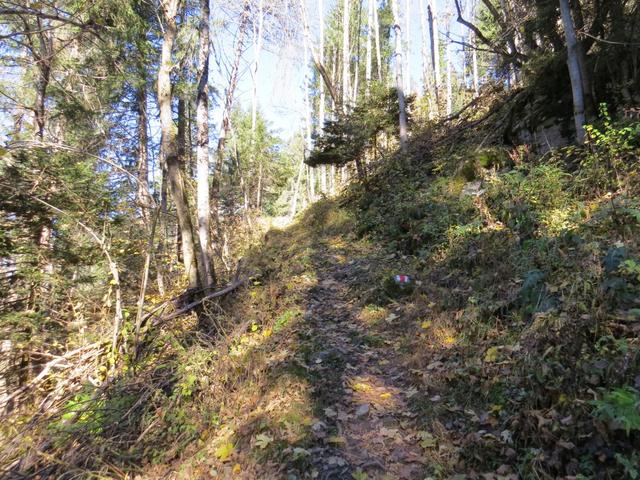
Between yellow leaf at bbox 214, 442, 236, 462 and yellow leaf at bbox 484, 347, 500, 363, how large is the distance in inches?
98.4

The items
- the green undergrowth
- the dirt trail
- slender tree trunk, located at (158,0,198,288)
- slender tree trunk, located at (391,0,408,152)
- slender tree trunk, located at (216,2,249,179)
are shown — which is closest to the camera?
the green undergrowth

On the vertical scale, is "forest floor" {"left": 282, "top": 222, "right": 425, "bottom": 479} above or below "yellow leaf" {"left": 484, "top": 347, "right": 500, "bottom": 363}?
below

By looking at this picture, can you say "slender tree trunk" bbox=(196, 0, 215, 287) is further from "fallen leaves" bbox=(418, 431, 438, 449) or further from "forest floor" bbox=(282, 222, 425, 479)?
"fallen leaves" bbox=(418, 431, 438, 449)

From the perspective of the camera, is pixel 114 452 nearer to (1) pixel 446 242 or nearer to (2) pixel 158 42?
(1) pixel 446 242

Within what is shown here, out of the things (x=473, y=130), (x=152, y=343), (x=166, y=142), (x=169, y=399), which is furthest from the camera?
(x=473, y=130)

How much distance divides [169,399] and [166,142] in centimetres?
409

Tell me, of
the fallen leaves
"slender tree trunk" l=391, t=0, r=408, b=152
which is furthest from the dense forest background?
"slender tree trunk" l=391, t=0, r=408, b=152

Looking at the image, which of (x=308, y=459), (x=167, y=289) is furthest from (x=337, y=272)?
(x=167, y=289)

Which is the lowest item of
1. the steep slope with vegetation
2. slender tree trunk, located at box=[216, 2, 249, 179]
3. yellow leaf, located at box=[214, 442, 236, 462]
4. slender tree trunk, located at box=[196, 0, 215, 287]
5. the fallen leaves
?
yellow leaf, located at box=[214, 442, 236, 462]

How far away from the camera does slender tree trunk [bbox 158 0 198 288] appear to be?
632 centimetres

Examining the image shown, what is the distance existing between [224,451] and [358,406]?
1304 millimetres

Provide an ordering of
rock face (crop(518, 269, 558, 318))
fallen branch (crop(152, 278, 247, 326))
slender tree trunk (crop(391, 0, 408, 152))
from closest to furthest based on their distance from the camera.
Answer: rock face (crop(518, 269, 558, 318)), fallen branch (crop(152, 278, 247, 326)), slender tree trunk (crop(391, 0, 408, 152))

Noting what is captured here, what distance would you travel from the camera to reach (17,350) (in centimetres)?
536

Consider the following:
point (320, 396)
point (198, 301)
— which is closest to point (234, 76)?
point (198, 301)
